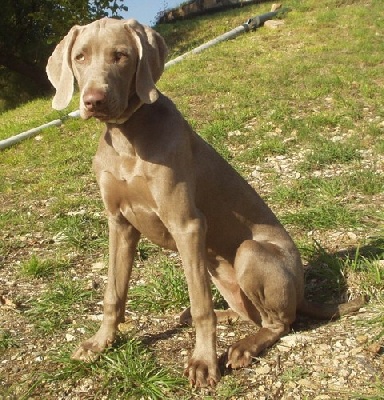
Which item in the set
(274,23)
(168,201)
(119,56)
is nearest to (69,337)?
(168,201)

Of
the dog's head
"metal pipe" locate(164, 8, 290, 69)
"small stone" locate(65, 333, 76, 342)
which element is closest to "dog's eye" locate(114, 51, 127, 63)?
the dog's head

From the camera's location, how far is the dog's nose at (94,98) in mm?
2686

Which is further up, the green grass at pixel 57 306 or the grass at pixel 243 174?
the green grass at pixel 57 306

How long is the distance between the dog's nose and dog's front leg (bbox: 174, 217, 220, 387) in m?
0.74

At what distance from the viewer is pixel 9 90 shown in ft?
56.1

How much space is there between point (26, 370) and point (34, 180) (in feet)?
13.2

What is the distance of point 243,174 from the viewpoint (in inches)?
250

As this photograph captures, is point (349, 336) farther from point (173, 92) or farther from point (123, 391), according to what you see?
point (173, 92)

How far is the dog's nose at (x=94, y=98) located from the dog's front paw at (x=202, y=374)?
135 centimetres

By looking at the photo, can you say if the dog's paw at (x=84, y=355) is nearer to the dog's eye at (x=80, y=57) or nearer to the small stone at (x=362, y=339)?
the small stone at (x=362, y=339)

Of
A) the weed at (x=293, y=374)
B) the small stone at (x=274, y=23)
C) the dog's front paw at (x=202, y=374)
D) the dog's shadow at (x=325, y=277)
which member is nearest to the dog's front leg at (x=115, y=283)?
the dog's shadow at (x=325, y=277)

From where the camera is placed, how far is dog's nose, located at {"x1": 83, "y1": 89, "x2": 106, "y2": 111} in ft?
8.81

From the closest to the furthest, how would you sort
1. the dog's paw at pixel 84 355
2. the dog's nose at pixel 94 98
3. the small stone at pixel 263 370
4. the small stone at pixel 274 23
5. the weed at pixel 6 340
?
the dog's nose at pixel 94 98, the small stone at pixel 263 370, the dog's paw at pixel 84 355, the weed at pixel 6 340, the small stone at pixel 274 23

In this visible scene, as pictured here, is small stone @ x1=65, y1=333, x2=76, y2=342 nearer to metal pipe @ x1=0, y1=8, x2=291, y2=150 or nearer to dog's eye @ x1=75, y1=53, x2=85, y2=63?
dog's eye @ x1=75, y1=53, x2=85, y2=63
